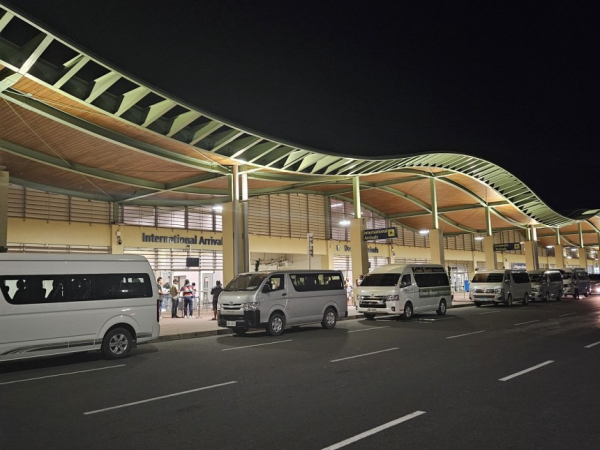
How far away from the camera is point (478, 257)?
59.4 metres

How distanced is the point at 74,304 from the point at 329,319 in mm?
8907

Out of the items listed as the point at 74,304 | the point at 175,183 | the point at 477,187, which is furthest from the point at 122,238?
the point at 477,187

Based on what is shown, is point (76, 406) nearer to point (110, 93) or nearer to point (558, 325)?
point (110, 93)

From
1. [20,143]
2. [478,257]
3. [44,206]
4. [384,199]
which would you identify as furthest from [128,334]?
[478,257]

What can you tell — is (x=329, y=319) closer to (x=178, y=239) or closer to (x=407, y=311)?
(x=407, y=311)

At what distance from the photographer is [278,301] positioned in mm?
15555

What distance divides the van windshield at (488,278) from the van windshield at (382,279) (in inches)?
411

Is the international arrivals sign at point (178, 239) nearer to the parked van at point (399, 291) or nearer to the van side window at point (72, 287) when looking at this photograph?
the parked van at point (399, 291)

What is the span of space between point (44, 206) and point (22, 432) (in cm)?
2101

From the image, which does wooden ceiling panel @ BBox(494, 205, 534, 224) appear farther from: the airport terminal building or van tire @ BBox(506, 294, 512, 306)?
van tire @ BBox(506, 294, 512, 306)

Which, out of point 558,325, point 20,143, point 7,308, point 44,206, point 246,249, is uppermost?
point 20,143

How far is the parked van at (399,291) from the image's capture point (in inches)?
760

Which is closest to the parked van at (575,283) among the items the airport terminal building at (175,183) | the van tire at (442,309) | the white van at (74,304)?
the airport terminal building at (175,183)

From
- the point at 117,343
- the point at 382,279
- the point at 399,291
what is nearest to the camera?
the point at 117,343
